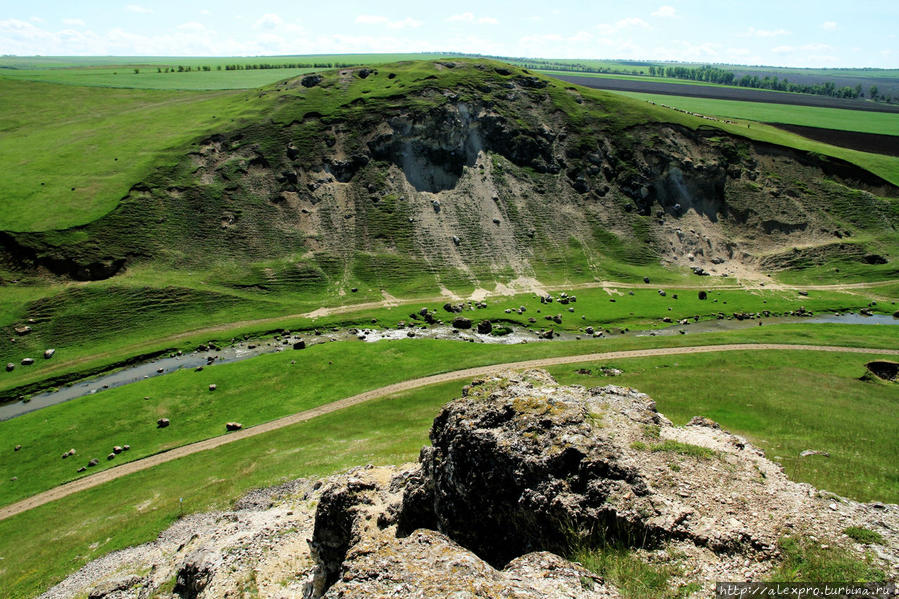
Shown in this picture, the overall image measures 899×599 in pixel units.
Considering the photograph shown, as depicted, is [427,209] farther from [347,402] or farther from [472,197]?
[347,402]

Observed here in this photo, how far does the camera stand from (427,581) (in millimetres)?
14547

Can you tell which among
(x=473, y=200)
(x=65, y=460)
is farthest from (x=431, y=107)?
(x=65, y=460)

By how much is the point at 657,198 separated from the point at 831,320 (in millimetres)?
55651

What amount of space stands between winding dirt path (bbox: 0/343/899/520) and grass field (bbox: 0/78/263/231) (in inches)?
2850

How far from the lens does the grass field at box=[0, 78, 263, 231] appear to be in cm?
10731

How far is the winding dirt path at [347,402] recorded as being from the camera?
2062 inches

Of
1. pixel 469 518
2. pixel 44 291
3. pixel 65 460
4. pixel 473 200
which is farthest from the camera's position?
pixel 473 200

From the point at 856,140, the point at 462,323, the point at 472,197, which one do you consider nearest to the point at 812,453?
the point at 462,323

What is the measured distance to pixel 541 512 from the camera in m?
18.0

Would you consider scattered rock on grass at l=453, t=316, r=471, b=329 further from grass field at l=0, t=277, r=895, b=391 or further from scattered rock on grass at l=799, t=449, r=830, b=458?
scattered rock on grass at l=799, t=449, r=830, b=458

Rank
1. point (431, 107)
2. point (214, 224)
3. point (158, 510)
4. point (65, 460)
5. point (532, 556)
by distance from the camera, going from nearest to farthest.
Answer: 1. point (532, 556)
2. point (158, 510)
3. point (65, 460)
4. point (214, 224)
5. point (431, 107)

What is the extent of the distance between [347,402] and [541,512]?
54.6 m

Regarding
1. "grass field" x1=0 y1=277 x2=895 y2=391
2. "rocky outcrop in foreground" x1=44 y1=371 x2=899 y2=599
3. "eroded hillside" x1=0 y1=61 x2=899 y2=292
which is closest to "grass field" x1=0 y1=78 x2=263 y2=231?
"eroded hillside" x1=0 y1=61 x2=899 y2=292

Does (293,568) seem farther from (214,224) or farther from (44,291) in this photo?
(214,224)
